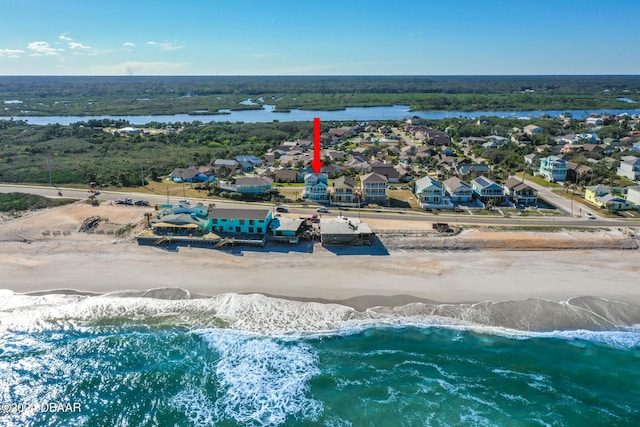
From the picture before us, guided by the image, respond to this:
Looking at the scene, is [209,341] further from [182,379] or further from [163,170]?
[163,170]

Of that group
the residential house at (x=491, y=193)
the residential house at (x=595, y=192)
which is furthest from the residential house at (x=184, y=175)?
the residential house at (x=595, y=192)

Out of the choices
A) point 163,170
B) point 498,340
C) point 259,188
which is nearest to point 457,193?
point 259,188

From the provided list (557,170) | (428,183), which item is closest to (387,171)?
(428,183)

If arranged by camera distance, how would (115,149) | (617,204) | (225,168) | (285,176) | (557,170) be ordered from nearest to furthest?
(617,204) < (285,176) < (557,170) < (225,168) < (115,149)

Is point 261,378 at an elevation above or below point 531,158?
below

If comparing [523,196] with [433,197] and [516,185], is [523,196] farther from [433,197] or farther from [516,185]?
[433,197]

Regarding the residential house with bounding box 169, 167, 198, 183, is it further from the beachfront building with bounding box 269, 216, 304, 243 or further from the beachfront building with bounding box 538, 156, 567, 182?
the beachfront building with bounding box 538, 156, 567, 182

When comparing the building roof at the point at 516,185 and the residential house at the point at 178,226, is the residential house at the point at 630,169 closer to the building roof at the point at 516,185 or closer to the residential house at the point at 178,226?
the building roof at the point at 516,185

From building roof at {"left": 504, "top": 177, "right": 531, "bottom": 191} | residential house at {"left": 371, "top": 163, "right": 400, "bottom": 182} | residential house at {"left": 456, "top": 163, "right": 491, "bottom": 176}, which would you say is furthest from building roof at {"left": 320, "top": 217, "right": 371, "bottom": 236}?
residential house at {"left": 456, "top": 163, "right": 491, "bottom": 176}
